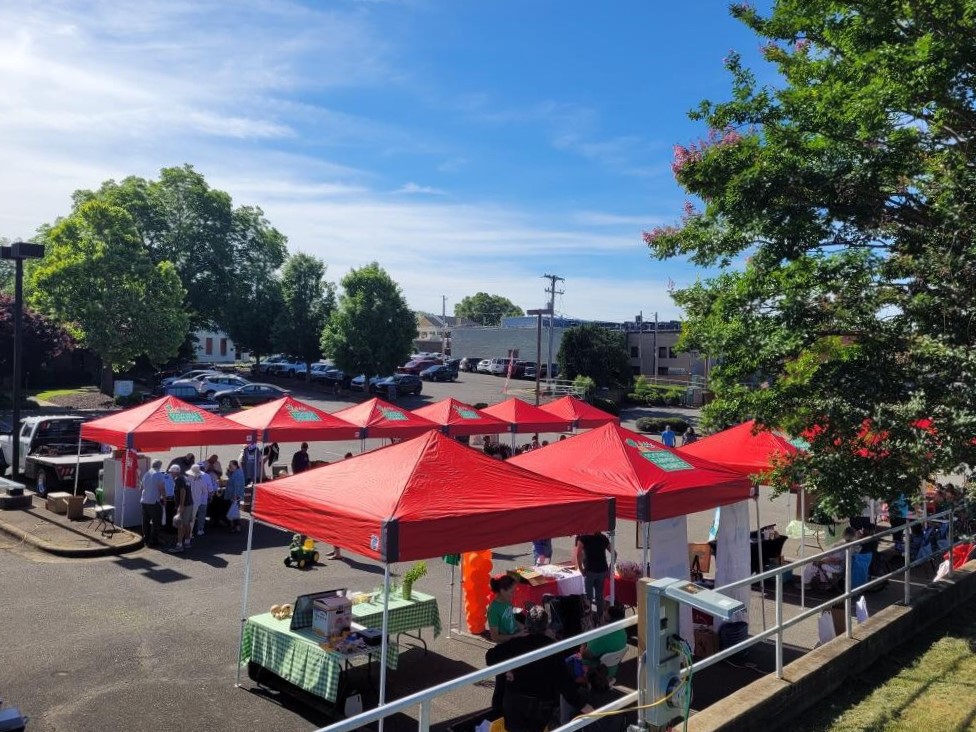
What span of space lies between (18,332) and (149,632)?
36.5ft

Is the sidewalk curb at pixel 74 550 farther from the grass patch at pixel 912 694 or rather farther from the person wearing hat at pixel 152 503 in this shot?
the grass patch at pixel 912 694

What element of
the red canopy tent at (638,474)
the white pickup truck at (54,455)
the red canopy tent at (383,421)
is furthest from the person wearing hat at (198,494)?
the red canopy tent at (638,474)

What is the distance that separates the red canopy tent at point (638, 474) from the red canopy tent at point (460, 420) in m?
9.48

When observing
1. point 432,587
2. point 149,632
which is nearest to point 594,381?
point 432,587

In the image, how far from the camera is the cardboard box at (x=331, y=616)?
25.2ft

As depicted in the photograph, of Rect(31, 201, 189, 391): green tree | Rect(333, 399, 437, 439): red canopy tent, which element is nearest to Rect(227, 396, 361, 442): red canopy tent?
Rect(333, 399, 437, 439): red canopy tent

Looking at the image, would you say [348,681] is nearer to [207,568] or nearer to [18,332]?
[207,568]

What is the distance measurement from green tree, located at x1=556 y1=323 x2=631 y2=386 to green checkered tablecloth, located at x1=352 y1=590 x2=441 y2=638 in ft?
144

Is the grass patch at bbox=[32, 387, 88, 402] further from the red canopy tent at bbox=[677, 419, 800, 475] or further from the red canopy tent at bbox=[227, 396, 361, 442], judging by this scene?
the red canopy tent at bbox=[677, 419, 800, 475]

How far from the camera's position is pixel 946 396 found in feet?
24.0

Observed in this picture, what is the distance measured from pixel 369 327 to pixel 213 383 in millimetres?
9867

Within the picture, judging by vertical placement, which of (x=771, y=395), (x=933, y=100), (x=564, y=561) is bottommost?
(x=564, y=561)

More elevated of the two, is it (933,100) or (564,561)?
(933,100)

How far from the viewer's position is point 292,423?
17.3 metres
